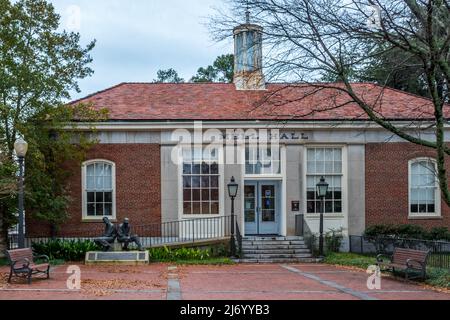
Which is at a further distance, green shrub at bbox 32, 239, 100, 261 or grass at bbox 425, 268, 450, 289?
green shrub at bbox 32, 239, 100, 261

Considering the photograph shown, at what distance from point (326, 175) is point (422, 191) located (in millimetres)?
4261

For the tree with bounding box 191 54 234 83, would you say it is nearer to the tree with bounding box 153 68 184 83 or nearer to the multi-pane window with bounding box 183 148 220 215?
the tree with bounding box 153 68 184 83

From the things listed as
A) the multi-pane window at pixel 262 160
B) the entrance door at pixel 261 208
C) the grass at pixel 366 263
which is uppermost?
the multi-pane window at pixel 262 160

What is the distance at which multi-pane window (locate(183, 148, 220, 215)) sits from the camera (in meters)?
26.2

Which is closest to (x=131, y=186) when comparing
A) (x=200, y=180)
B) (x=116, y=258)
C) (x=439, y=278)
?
(x=200, y=180)

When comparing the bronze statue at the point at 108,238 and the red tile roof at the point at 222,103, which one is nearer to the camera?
the bronze statue at the point at 108,238

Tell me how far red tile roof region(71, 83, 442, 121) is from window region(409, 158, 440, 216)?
234 centimetres

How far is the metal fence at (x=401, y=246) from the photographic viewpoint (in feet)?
61.5

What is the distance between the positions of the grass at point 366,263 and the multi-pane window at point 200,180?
5.43 m

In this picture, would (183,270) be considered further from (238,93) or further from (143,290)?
(238,93)

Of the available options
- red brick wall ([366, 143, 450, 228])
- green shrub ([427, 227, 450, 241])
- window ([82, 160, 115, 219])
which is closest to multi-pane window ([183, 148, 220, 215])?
window ([82, 160, 115, 219])

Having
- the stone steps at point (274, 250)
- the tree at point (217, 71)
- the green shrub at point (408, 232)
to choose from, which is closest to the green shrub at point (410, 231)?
the green shrub at point (408, 232)

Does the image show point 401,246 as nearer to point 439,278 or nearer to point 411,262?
point 411,262

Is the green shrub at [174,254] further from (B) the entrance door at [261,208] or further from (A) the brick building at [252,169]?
(B) the entrance door at [261,208]
